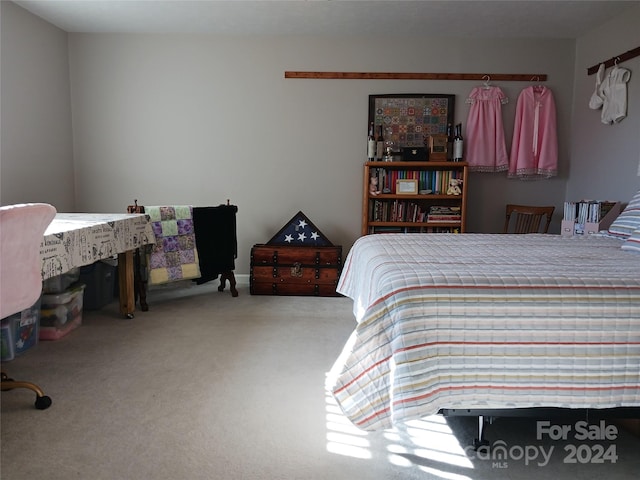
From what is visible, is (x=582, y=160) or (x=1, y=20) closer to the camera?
(x=1, y=20)

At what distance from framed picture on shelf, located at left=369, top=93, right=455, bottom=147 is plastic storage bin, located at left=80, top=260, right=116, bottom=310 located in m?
2.72

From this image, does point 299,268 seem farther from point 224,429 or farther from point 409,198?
point 224,429

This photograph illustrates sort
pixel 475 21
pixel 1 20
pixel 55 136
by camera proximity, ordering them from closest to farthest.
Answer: pixel 1 20
pixel 475 21
pixel 55 136

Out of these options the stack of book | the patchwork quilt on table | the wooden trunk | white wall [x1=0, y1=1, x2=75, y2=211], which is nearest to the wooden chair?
the stack of book

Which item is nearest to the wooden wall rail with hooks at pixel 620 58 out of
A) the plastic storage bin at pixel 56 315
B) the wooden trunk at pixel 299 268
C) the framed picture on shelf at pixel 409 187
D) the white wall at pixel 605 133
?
the white wall at pixel 605 133

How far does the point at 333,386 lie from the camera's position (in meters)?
1.56

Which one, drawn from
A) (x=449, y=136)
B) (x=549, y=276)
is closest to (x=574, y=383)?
(x=549, y=276)

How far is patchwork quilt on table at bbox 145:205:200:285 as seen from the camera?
12.0 feet

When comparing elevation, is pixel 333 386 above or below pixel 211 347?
above

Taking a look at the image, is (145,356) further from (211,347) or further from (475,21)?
(475,21)

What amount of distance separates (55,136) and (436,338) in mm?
4157

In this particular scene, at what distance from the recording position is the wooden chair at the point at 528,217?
4.26m

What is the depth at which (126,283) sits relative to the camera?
11.3ft

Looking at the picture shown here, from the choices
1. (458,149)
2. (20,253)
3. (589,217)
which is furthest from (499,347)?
(458,149)
